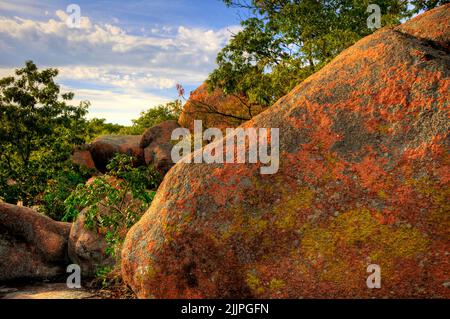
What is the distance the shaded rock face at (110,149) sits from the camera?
762 inches

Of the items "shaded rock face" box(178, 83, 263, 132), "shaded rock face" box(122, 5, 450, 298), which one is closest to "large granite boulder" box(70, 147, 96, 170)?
"shaded rock face" box(178, 83, 263, 132)

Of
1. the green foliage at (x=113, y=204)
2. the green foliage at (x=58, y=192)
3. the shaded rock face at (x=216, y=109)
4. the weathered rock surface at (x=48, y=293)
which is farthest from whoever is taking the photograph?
the shaded rock face at (x=216, y=109)

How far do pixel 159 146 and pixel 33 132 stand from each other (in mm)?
4940

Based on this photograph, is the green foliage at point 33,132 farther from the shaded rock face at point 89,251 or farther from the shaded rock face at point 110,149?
the shaded rock face at point 89,251

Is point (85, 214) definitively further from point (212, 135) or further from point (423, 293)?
point (212, 135)

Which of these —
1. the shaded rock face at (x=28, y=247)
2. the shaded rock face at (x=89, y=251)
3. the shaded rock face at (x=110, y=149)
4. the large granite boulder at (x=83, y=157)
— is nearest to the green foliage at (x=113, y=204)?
the shaded rock face at (x=89, y=251)

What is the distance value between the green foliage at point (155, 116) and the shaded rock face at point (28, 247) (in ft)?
38.4

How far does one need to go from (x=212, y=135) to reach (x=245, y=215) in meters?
12.0

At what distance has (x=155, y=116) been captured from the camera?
2634 cm

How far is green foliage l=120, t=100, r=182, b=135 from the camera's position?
21008 millimetres

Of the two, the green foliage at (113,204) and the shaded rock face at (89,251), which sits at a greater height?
the green foliage at (113,204)
